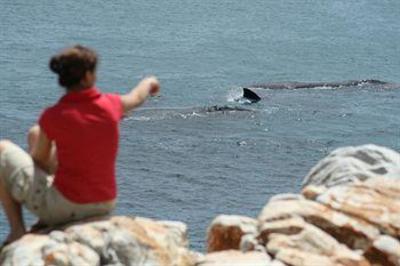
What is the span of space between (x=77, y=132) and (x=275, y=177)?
37025 mm

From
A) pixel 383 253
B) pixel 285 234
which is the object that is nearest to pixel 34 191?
pixel 285 234

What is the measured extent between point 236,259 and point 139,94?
2.08 m

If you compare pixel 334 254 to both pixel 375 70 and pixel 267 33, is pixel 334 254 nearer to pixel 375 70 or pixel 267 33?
pixel 375 70

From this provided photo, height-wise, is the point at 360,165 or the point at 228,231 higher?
the point at 360,165

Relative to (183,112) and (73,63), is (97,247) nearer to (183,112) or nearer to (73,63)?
(73,63)

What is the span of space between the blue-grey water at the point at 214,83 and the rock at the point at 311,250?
78.8ft

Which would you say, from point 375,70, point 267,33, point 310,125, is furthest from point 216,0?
point 310,125

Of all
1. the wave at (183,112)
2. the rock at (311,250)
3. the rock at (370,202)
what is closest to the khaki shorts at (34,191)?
the rock at (311,250)

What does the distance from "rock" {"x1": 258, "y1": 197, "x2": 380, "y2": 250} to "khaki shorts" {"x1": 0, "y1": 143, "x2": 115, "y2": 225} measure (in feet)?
7.20

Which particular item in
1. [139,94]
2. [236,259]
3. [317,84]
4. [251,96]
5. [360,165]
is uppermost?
[139,94]

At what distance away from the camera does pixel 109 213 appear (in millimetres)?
12867

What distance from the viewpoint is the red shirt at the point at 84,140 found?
12.5 metres

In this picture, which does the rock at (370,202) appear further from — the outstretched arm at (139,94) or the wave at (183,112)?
the wave at (183,112)

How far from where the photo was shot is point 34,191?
1265 cm
